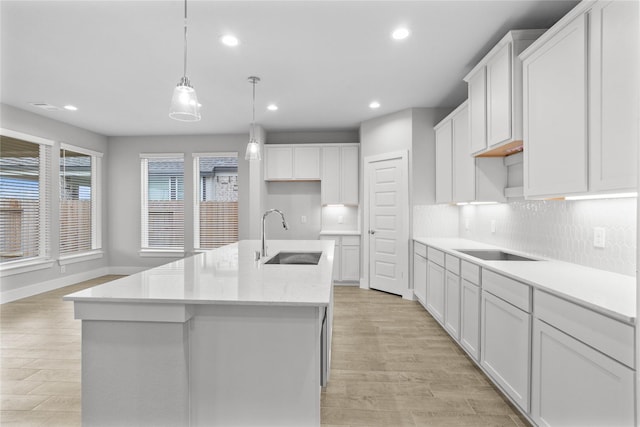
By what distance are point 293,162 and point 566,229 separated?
14.0 ft

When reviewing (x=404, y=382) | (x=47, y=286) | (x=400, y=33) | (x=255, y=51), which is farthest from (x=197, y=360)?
(x=47, y=286)

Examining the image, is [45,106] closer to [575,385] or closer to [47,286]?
[47,286]

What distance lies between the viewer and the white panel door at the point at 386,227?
190 inches

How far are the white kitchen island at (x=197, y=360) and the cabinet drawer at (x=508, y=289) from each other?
3.99ft

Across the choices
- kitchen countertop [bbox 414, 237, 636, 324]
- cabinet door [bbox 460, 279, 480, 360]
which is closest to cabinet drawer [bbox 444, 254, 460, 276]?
cabinet door [bbox 460, 279, 480, 360]

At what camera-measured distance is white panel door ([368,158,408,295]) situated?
15.8 feet

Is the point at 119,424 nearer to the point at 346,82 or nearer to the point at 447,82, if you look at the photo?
the point at 346,82

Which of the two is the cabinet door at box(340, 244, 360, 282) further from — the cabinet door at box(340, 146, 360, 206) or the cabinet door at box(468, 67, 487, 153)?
the cabinet door at box(468, 67, 487, 153)

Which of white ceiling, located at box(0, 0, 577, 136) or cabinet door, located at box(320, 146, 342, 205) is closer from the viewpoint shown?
white ceiling, located at box(0, 0, 577, 136)

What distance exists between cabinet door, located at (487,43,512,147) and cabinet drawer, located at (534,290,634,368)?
52.8 inches

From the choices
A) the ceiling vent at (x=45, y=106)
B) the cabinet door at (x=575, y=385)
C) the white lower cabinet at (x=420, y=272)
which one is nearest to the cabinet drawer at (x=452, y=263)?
the white lower cabinet at (x=420, y=272)

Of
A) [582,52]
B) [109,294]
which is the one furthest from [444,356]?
[109,294]

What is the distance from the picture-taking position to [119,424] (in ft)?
4.92

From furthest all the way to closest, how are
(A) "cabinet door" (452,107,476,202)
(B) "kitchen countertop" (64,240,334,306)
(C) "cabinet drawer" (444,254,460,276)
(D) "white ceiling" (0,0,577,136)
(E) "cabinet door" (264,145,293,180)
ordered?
1. (E) "cabinet door" (264,145,293,180)
2. (A) "cabinet door" (452,107,476,202)
3. (C) "cabinet drawer" (444,254,460,276)
4. (D) "white ceiling" (0,0,577,136)
5. (B) "kitchen countertop" (64,240,334,306)
